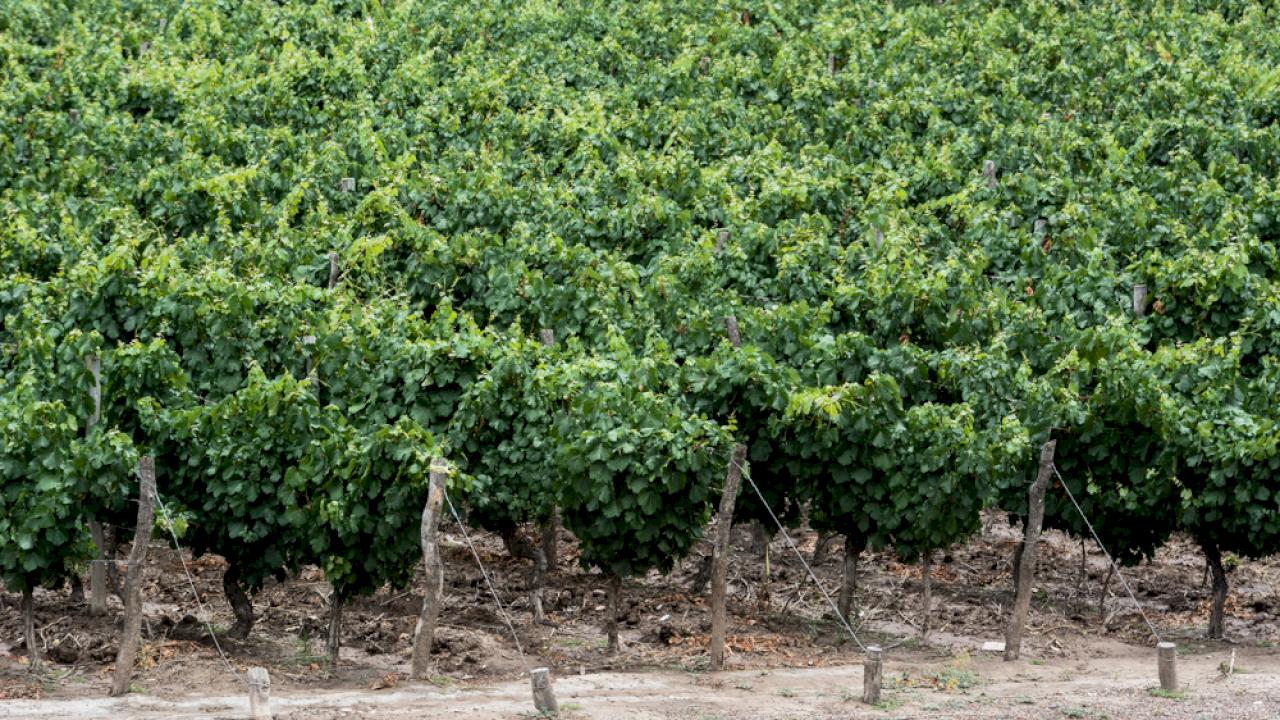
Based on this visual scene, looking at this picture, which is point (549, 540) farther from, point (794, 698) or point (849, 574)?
point (794, 698)

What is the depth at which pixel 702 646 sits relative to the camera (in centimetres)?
1354

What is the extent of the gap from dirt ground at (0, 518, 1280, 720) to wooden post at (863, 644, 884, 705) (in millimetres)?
85

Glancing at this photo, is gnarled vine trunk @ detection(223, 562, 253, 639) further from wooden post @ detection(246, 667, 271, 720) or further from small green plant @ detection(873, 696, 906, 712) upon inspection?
small green plant @ detection(873, 696, 906, 712)

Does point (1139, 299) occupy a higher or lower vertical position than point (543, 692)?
higher

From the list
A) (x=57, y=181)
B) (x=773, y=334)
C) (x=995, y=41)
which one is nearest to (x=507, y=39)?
(x=995, y=41)

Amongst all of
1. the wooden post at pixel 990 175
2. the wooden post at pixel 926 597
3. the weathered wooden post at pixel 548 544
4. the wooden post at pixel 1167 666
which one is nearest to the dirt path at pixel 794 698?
the wooden post at pixel 1167 666

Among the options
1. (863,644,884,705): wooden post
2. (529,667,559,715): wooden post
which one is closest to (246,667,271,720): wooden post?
(529,667,559,715): wooden post

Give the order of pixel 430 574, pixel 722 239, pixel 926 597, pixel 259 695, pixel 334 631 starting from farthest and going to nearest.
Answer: pixel 722 239
pixel 926 597
pixel 334 631
pixel 430 574
pixel 259 695

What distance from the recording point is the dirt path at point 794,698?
11273mm

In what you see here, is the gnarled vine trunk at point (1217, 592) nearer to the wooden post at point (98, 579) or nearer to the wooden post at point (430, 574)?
the wooden post at point (430, 574)

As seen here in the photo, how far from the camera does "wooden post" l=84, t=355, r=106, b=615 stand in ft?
42.8

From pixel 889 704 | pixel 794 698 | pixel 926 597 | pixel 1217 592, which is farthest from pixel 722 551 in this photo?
pixel 1217 592

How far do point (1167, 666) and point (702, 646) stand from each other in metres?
3.29

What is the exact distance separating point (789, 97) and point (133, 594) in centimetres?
1535
